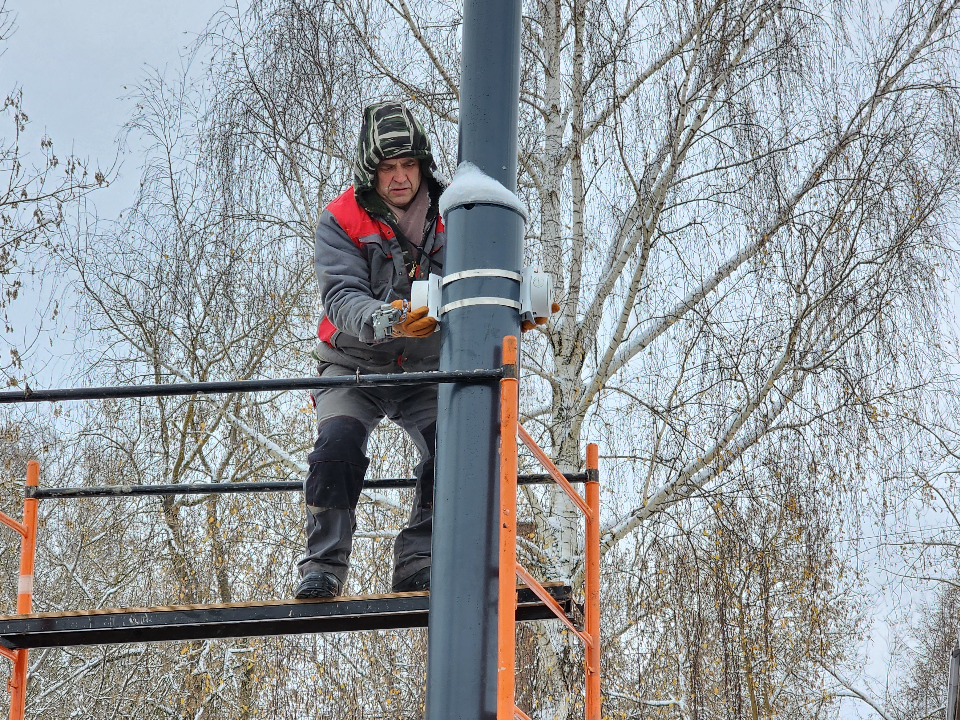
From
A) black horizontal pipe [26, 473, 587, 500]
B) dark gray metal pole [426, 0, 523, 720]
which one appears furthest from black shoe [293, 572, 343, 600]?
dark gray metal pole [426, 0, 523, 720]

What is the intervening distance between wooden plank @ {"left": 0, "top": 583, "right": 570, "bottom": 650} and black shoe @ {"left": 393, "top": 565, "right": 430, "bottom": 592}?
0.41 feet

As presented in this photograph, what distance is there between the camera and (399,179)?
3756 millimetres

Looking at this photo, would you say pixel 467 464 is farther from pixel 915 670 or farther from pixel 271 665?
pixel 915 670

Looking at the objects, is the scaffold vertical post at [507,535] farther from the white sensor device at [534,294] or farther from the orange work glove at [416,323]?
the orange work glove at [416,323]

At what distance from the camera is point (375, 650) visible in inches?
356

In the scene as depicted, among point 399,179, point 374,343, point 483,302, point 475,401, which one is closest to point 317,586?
point 374,343

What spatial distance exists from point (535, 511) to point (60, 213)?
6.80 m

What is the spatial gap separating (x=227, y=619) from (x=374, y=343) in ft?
3.19

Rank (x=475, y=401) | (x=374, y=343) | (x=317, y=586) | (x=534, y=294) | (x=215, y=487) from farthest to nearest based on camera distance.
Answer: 1. (x=215, y=487)
2. (x=374, y=343)
3. (x=317, y=586)
4. (x=534, y=294)
5. (x=475, y=401)

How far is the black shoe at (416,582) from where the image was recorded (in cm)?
364

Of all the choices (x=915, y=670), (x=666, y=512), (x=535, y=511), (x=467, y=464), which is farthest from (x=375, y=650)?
(x=915, y=670)

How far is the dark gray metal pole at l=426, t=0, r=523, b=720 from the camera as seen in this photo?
2.40m

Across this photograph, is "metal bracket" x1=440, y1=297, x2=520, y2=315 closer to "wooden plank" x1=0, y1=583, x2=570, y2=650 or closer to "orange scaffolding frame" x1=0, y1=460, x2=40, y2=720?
"wooden plank" x1=0, y1=583, x2=570, y2=650

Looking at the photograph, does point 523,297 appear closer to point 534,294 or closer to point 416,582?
point 534,294
